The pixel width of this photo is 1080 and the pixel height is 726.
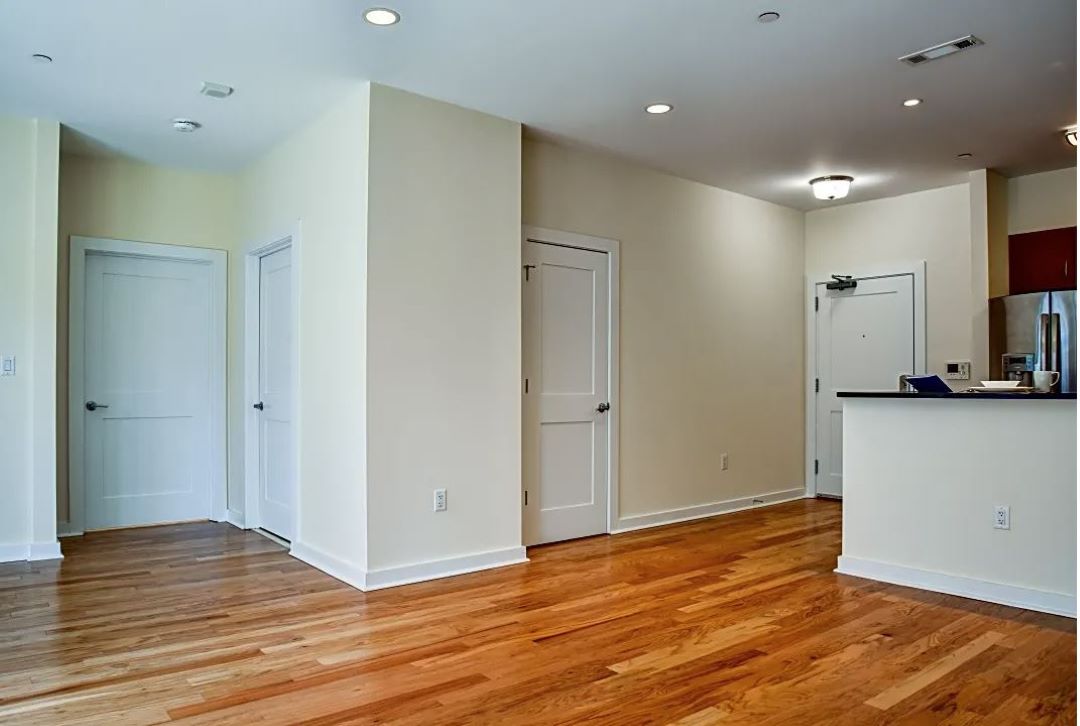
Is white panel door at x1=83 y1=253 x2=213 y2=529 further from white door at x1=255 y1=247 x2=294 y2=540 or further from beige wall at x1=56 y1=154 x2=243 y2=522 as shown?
white door at x1=255 y1=247 x2=294 y2=540

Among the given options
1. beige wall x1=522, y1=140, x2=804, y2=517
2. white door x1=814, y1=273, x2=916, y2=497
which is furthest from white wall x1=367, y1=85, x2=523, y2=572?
white door x1=814, y1=273, x2=916, y2=497

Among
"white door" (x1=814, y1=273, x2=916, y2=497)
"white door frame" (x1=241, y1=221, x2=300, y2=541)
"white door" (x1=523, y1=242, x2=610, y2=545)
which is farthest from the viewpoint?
"white door" (x1=814, y1=273, x2=916, y2=497)

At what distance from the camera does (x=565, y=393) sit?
5125 millimetres

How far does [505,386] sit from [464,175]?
1.21 meters

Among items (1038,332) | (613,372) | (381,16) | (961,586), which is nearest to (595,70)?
(381,16)

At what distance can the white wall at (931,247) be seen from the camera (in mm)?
6020

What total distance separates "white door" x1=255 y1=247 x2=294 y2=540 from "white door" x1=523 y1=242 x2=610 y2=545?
4.95 feet

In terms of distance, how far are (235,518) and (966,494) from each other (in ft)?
15.5

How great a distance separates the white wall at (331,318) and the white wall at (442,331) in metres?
0.10

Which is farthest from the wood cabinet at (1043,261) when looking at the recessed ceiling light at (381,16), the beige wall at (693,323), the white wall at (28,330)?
the white wall at (28,330)

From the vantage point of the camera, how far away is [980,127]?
471 centimetres

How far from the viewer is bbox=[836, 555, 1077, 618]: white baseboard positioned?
11.6 ft

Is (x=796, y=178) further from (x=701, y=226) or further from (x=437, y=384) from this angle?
(x=437, y=384)

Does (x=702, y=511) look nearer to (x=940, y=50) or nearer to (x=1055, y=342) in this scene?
(x=1055, y=342)
